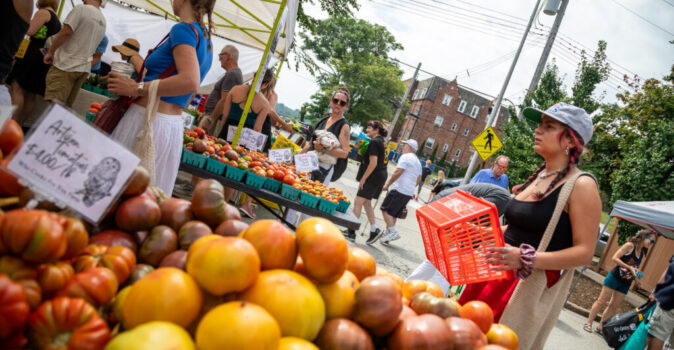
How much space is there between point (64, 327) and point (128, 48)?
954 centimetres

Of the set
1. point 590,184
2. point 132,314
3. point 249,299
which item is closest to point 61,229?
point 132,314

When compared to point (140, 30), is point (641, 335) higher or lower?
lower

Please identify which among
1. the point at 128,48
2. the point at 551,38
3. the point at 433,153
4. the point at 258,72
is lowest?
the point at 128,48

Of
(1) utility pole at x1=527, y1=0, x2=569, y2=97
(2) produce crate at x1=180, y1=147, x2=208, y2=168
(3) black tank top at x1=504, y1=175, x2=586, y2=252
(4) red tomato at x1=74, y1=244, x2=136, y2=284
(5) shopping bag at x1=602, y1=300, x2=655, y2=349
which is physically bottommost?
Answer: (5) shopping bag at x1=602, y1=300, x2=655, y2=349

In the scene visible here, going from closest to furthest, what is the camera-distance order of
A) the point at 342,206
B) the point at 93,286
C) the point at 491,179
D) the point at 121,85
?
the point at 93,286, the point at 121,85, the point at 342,206, the point at 491,179

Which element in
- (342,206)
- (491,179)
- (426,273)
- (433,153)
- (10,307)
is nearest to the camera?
(10,307)

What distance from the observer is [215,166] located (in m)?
3.73

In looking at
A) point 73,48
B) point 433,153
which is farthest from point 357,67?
point 73,48

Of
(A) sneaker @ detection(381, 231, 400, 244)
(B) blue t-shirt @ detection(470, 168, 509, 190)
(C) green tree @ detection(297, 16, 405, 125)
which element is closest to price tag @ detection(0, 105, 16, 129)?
(A) sneaker @ detection(381, 231, 400, 244)

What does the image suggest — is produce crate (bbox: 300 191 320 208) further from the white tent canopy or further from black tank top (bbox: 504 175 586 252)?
the white tent canopy

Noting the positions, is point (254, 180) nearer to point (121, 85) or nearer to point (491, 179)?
point (121, 85)

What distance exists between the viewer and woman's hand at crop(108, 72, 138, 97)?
2.18m

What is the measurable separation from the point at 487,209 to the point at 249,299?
4.48 ft

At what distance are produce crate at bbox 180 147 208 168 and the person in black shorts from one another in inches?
125
